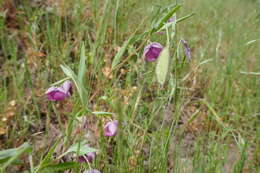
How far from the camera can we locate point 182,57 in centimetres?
93

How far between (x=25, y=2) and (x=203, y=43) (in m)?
1.69

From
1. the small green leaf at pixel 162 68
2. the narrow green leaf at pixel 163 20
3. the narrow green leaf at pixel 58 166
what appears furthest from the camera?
the narrow green leaf at pixel 163 20

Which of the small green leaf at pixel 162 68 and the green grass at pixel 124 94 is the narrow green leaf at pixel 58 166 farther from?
the small green leaf at pixel 162 68

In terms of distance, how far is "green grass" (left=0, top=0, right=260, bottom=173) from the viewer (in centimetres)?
95

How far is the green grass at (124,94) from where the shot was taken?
95 cm

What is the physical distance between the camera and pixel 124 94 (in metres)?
1.49

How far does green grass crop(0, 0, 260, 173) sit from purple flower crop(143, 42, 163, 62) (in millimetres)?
41

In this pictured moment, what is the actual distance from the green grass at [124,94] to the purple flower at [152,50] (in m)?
0.04

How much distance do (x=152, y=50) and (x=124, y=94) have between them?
1.71ft

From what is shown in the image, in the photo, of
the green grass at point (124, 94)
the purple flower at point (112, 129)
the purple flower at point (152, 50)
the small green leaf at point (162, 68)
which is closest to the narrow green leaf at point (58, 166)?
the green grass at point (124, 94)

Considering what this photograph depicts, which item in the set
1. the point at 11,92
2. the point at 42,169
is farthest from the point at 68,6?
the point at 42,169

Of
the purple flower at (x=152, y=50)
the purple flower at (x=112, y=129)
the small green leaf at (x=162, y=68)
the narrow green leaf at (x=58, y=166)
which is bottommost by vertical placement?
the narrow green leaf at (x=58, y=166)

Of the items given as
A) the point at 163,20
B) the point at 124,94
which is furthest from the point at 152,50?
the point at 124,94

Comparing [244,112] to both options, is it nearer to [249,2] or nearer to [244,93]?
[244,93]
